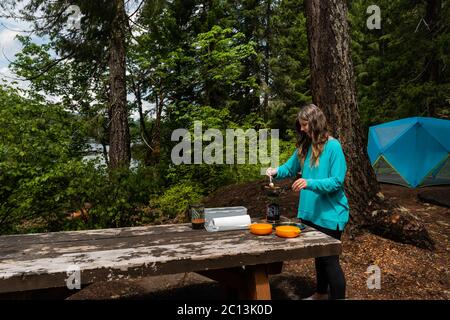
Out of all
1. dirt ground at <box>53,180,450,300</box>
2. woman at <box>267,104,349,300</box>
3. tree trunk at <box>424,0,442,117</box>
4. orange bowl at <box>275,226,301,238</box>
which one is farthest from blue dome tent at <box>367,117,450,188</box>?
orange bowl at <box>275,226,301,238</box>

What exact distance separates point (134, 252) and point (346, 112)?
10.6 feet

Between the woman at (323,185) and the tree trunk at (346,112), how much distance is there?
162 centimetres

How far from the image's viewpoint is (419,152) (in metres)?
9.30

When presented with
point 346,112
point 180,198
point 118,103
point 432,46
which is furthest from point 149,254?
point 432,46

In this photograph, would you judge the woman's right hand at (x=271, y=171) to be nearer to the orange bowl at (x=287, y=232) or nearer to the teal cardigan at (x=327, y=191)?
the teal cardigan at (x=327, y=191)

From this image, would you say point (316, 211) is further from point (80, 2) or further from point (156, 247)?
point (80, 2)

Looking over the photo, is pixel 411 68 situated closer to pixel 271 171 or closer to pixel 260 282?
pixel 271 171

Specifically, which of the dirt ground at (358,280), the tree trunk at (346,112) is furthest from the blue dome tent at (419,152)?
the tree trunk at (346,112)

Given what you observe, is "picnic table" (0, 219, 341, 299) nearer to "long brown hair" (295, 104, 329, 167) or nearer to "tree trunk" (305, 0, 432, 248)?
"long brown hair" (295, 104, 329, 167)

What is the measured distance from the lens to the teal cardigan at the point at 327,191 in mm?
2582

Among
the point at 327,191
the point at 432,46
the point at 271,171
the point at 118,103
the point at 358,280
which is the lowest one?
the point at 358,280

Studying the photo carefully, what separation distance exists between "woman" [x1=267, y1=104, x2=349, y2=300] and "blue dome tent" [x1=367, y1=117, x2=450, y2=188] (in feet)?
25.5

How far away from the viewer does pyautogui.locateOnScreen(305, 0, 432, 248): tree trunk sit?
428 centimetres
